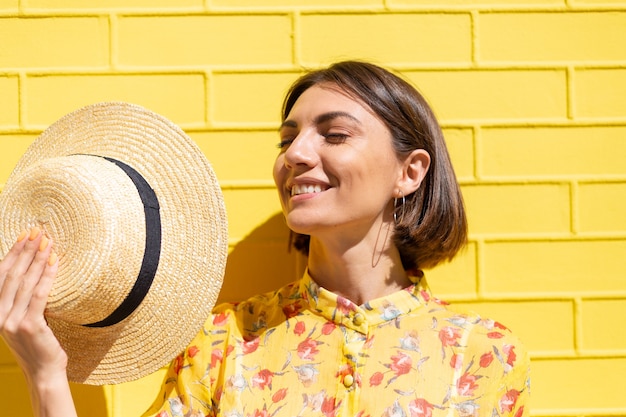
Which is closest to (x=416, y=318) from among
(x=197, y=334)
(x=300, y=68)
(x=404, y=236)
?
(x=404, y=236)

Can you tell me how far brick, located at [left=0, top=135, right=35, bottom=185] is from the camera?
2.62 m

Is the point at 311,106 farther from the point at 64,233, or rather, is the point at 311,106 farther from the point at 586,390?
the point at 586,390

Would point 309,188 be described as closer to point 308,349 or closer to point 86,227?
point 308,349

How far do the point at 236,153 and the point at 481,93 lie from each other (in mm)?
843

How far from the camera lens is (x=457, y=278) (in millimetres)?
2711

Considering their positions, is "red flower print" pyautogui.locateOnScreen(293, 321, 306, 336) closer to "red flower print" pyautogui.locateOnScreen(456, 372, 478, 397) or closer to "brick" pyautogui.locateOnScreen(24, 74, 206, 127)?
"red flower print" pyautogui.locateOnScreen(456, 372, 478, 397)

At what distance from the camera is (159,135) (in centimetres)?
216

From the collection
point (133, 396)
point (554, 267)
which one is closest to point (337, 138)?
point (554, 267)

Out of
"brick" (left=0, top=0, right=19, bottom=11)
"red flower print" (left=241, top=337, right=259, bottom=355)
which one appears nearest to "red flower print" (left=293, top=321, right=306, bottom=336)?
"red flower print" (left=241, top=337, right=259, bottom=355)

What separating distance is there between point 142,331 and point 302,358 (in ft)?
1.46

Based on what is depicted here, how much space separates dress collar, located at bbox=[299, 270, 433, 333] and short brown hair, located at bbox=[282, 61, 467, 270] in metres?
0.16

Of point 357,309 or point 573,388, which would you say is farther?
point 573,388

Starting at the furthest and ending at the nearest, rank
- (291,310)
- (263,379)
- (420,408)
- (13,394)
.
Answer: (13,394), (291,310), (263,379), (420,408)

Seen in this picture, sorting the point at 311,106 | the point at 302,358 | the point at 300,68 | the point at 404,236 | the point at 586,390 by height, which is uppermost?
the point at 300,68
